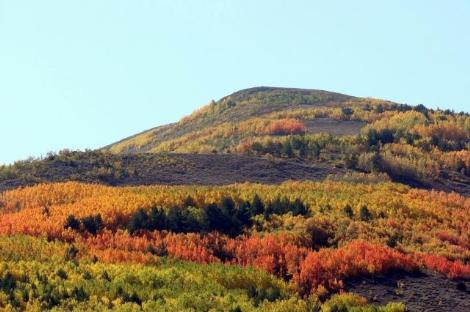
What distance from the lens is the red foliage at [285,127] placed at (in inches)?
2685

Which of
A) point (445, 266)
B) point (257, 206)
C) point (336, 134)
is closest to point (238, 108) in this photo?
point (336, 134)

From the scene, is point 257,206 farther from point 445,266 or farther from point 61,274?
point 61,274

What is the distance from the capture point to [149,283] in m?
23.1

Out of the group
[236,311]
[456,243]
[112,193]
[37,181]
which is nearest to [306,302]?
[236,311]

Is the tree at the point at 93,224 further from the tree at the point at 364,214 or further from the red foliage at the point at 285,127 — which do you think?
the red foliage at the point at 285,127

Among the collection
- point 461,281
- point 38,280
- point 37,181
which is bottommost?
point 461,281

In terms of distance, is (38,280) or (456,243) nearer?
(38,280)

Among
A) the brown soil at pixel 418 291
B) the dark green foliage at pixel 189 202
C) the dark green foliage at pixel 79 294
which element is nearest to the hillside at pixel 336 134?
the dark green foliage at pixel 189 202

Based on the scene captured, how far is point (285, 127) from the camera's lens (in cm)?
6919

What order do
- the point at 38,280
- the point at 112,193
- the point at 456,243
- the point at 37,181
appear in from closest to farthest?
1. the point at 38,280
2. the point at 456,243
3. the point at 112,193
4. the point at 37,181

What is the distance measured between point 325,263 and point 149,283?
6.20m

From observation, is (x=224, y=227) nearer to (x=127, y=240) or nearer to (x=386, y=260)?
(x=127, y=240)

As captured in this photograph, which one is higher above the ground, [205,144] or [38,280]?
[205,144]

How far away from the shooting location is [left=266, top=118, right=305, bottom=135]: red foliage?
68.2 meters
